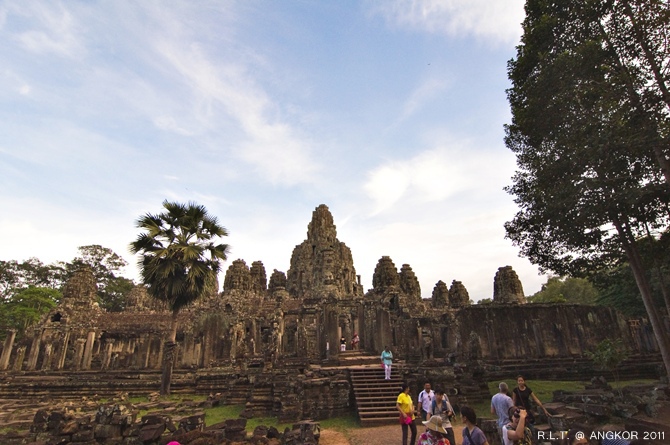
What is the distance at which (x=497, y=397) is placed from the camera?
212 inches

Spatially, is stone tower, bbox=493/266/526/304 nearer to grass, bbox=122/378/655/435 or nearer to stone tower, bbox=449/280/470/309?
stone tower, bbox=449/280/470/309

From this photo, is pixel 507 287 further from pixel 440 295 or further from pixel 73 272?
pixel 73 272

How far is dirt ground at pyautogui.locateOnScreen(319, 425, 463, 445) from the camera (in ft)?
26.8

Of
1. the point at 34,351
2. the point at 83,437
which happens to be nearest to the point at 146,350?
the point at 34,351

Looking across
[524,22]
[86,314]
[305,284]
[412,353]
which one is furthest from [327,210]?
[524,22]

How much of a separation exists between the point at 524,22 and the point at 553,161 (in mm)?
5536

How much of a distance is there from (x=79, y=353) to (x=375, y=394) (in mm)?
19234

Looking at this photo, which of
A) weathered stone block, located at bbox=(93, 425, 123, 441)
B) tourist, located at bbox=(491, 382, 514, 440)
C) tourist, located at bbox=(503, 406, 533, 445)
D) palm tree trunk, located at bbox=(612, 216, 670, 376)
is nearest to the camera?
tourist, located at bbox=(503, 406, 533, 445)

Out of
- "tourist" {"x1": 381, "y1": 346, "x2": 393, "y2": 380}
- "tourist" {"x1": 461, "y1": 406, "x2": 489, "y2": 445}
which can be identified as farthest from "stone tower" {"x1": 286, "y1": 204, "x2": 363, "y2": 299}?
"tourist" {"x1": 461, "y1": 406, "x2": 489, "y2": 445}

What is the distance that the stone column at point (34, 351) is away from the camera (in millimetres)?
21380

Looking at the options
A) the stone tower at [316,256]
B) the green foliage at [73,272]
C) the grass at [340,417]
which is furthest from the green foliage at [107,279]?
the grass at [340,417]

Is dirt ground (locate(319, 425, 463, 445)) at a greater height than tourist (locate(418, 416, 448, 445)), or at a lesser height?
lesser

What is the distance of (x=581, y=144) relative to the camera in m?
10.0

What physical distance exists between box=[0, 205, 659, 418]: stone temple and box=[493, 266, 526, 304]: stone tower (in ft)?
29.5
